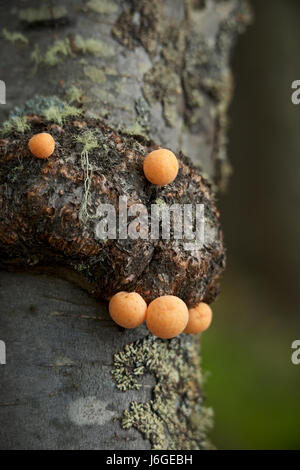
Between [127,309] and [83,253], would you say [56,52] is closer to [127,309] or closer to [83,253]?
[83,253]

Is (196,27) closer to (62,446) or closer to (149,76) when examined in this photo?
(149,76)

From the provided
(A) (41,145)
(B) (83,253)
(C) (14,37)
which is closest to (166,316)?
(B) (83,253)

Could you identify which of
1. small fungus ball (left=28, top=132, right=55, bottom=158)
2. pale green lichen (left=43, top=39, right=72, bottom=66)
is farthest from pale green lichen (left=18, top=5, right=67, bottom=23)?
small fungus ball (left=28, top=132, right=55, bottom=158)

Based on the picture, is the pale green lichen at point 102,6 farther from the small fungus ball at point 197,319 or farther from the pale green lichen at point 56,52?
the small fungus ball at point 197,319

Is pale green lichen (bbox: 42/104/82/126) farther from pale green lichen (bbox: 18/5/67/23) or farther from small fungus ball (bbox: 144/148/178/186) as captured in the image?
pale green lichen (bbox: 18/5/67/23)

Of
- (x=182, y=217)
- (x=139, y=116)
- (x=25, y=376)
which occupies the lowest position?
(x=25, y=376)

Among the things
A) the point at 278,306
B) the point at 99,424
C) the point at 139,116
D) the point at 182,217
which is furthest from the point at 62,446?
the point at 278,306

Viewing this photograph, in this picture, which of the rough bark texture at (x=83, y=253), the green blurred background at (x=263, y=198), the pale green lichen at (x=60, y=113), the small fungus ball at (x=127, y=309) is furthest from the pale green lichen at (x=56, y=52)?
the green blurred background at (x=263, y=198)
